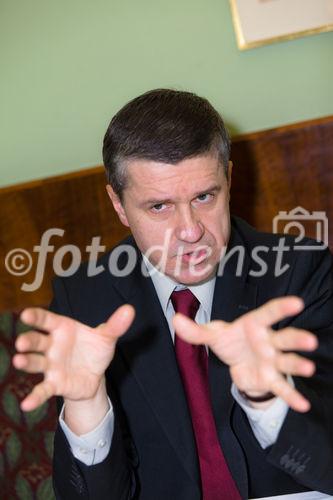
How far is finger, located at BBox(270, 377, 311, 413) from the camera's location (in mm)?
1343

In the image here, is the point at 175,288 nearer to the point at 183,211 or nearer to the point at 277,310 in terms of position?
the point at 183,211

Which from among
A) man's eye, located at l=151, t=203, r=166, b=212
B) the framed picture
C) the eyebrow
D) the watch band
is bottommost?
the watch band

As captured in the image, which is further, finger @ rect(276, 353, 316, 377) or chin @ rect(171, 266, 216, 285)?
chin @ rect(171, 266, 216, 285)

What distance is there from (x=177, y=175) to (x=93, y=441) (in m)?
0.75

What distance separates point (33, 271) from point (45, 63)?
85 centimetres

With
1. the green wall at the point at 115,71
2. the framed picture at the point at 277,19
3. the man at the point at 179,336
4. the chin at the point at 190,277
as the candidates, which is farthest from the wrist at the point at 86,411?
the framed picture at the point at 277,19

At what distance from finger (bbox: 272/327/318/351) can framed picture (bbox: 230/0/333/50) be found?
1.63m

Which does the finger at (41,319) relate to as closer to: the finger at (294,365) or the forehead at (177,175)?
the finger at (294,365)

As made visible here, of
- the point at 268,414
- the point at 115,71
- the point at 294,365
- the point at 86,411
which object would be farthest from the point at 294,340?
the point at 115,71

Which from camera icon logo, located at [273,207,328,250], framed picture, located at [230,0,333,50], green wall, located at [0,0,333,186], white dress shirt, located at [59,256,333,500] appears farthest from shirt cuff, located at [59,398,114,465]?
framed picture, located at [230,0,333,50]

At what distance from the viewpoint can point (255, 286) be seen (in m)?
2.19

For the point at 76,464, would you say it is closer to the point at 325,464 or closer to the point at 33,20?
the point at 325,464

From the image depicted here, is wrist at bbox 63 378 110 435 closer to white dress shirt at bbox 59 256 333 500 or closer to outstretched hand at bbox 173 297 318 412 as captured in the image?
white dress shirt at bbox 59 256 333 500

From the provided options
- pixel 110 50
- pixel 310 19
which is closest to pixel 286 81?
pixel 310 19
